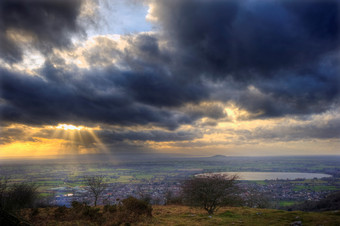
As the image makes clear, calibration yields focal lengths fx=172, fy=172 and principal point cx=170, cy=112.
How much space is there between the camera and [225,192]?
2823 centimetres

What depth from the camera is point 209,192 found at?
2659 cm

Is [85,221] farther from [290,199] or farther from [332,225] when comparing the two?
[290,199]

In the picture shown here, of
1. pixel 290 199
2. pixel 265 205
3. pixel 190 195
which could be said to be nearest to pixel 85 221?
pixel 190 195

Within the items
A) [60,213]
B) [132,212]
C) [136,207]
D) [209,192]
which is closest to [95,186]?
[60,213]

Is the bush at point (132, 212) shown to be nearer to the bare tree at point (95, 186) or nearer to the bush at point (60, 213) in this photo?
the bush at point (60, 213)

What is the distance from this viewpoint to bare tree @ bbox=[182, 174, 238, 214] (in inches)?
1053

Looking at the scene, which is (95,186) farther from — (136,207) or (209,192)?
(209,192)

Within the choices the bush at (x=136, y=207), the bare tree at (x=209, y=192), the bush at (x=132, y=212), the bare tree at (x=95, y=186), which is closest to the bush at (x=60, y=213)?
the bush at (x=132, y=212)

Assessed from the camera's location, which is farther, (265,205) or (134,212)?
(265,205)

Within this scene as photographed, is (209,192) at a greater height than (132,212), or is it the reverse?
(209,192)

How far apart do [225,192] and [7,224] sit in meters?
27.1

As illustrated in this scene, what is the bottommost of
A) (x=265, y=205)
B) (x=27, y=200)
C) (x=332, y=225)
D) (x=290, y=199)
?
(x=290, y=199)

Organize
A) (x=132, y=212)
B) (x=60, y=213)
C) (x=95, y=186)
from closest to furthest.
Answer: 1. (x=60, y=213)
2. (x=132, y=212)
3. (x=95, y=186)

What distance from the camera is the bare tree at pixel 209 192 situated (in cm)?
2673
